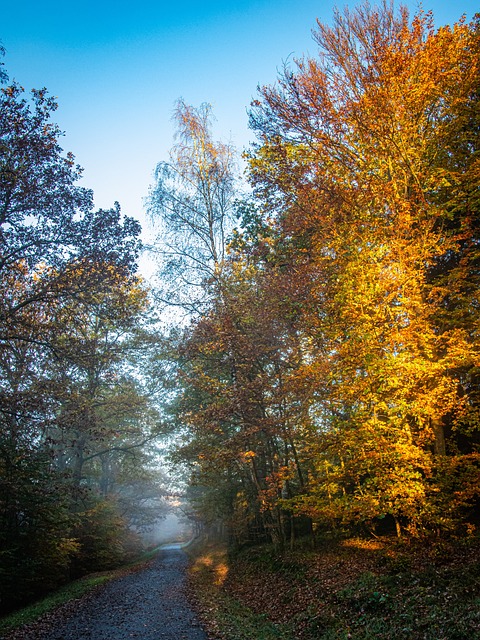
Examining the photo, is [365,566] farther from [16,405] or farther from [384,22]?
[384,22]

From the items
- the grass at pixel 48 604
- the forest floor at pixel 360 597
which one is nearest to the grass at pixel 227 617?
the forest floor at pixel 360 597

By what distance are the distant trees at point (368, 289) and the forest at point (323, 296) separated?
0.06 meters

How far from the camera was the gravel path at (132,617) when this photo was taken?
7688 mm

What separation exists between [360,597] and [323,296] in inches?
277

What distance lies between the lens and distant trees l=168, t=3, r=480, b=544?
7.89 metres

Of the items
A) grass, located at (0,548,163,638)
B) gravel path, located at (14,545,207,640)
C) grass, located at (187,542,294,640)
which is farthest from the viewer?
grass, located at (0,548,163,638)

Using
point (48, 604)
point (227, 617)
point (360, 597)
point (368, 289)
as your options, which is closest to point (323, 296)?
point (368, 289)

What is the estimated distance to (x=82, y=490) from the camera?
11203mm

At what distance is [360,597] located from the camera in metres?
7.14

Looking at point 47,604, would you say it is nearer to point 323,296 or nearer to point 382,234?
point 323,296

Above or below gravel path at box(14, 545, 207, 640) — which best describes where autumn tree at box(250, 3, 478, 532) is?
above

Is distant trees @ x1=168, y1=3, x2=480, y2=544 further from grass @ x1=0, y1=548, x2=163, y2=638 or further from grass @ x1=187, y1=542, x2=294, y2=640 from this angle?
grass @ x1=0, y1=548, x2=163, y2=638

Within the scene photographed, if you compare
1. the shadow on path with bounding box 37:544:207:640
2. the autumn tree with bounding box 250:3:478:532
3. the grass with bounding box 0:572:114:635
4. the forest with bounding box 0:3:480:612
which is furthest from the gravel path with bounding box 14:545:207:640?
the autumn tree with bounding box 250:3:478:532

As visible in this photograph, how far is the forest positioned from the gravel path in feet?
9.43
